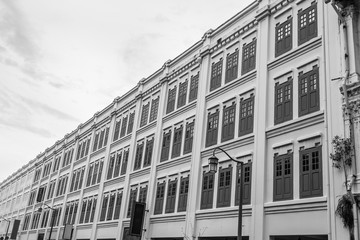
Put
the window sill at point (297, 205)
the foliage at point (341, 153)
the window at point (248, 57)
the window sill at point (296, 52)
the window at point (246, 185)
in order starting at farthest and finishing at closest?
the window at point (248, 57) → the window at point (246, 185) → the window sill at point (296, 52) → the window sill at point (297, 205) → the foliage at point (341, 153)

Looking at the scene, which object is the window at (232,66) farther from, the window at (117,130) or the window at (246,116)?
the window at (117,130)

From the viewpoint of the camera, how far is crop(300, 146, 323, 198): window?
16.9 meters

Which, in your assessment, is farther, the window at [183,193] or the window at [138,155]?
the window at [138,155]

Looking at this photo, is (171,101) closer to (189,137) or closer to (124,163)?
(189,137)

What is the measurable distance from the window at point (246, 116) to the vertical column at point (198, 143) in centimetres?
363

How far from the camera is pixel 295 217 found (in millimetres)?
17484

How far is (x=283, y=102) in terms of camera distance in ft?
65.8

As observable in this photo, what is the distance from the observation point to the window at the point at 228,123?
23.2 meters

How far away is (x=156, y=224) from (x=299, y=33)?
51.7 ft

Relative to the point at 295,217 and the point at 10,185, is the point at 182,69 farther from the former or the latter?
the point at 10,185

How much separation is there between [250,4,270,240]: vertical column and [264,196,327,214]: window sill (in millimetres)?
546

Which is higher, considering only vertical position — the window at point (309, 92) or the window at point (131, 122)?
the window at point (131, 122)

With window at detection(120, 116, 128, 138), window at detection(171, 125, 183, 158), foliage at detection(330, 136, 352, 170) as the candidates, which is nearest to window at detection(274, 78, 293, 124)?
foliage at detection(330, 136, 352, 170)

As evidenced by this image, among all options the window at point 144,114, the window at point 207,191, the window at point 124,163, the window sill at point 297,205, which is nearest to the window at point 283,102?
the window sill at point 297,205
